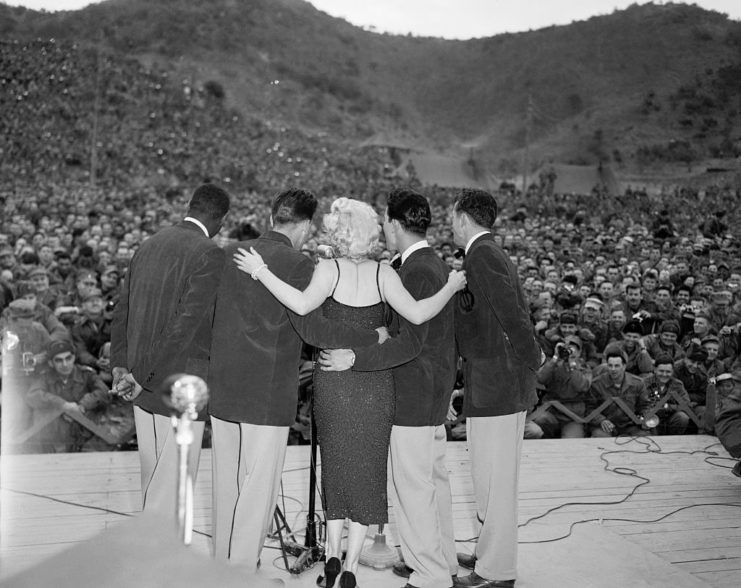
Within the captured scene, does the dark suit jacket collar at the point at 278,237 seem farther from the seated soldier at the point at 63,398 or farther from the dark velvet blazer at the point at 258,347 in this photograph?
the seated soldier at the point at 63,398

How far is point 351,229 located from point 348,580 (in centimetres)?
130

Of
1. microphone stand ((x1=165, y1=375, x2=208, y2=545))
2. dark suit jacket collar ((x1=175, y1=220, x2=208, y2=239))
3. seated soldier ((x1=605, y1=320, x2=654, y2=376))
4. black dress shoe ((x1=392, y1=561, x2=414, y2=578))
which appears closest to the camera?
microphone stand ((x1=165, y1=375, x2=208, y2=545))

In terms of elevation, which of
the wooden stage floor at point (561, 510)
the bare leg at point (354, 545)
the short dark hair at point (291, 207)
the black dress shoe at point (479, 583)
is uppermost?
the short dark hair at point (291, 207)

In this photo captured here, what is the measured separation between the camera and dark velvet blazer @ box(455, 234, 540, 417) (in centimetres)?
309

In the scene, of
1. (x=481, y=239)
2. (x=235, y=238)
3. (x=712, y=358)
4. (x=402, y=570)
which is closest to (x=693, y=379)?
(x=712, y=358)

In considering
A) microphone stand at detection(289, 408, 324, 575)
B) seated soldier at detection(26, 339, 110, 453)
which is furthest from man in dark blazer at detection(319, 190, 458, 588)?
seated soldier at detection(26, 339, 110, 453)

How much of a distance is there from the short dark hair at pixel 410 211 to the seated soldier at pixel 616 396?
3.98m

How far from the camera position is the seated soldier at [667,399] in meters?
6.67

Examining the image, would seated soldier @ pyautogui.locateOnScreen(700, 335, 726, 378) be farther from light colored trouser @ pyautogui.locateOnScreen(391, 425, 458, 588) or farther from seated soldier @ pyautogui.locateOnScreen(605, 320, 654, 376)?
light colored trouser @ pyautogui.locateOnScreen(391, 425, 458, 588)

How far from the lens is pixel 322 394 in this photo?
9.71 ft

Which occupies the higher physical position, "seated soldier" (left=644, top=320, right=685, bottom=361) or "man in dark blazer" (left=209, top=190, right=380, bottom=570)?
"man in dark blazer" (left=209, top=190, right=380, bottom=570)

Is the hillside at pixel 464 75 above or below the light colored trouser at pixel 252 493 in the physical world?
above

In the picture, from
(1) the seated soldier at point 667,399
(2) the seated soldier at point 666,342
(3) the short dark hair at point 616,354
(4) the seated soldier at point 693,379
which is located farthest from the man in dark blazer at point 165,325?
(2) the seated soldier at point 666,342

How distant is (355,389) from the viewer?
116 inches
